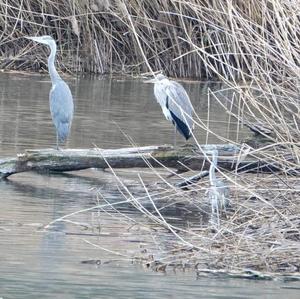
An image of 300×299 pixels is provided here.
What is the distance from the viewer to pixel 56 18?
18.5 m

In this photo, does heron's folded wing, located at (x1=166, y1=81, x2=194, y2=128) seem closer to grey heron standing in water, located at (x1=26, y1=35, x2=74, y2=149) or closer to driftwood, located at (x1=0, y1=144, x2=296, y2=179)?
grey heron standing in water, located at (x1=26, y1=35, x2=74, y2=149)

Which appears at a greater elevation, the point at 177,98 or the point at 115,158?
the point at 177,98

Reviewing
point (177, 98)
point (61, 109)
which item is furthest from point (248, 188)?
point (177, 98)

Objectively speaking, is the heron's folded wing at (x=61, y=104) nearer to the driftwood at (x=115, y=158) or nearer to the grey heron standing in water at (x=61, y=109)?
the grey heron standing in water at (x=61, y=109)

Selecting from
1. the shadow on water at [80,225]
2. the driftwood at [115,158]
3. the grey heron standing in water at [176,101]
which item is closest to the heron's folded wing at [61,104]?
the shadow on water at [80,225]

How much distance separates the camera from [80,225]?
24.5 ft

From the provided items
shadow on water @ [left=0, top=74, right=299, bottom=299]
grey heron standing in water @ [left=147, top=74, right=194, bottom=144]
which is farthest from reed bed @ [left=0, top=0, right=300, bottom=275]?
grey heron standing in water @ [left=147, top=74, right=194, bottom=144]

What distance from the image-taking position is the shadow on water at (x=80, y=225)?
19.0ft

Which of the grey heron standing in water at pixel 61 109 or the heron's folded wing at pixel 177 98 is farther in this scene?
the heron's folded wing at pixel 177 98

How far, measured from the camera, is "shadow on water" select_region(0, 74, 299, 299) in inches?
228

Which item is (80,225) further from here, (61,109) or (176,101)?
(176,101)

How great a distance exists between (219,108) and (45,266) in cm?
899

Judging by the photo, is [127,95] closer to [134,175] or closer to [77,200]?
[134,175]

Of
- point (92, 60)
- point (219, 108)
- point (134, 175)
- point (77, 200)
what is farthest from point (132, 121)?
point (92, 60)
